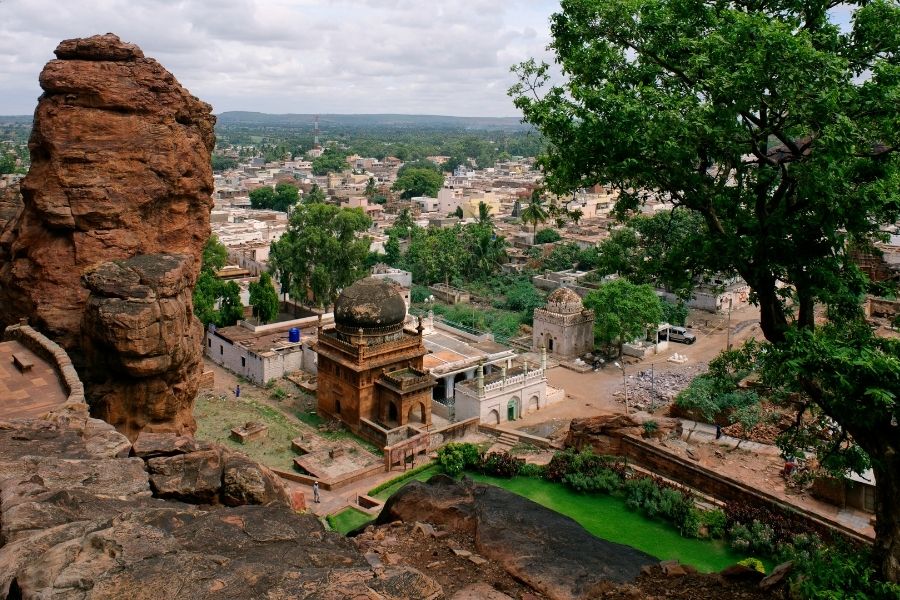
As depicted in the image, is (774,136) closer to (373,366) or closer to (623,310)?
(373,366)

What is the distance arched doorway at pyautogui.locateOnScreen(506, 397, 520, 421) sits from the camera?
104 feet

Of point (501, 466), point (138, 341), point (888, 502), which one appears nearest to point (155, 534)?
point (888, 502)

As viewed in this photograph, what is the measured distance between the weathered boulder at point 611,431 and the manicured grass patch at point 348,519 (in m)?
8.88

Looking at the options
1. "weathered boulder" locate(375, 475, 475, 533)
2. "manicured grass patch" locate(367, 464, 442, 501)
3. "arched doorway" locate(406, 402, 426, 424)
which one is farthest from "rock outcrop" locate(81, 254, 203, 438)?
"arched doorway" locate(406, 402, 426, 424)

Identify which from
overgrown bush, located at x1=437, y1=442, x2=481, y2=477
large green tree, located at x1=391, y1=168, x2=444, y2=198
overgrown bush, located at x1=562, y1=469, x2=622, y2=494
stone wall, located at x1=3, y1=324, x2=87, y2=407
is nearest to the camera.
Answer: stone wall, located at x1=3, y1=324, x2=87, y2=407

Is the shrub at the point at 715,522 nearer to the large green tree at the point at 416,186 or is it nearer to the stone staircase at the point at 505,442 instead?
the stone staircase at the point at 505,442

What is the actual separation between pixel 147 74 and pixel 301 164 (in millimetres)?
169936

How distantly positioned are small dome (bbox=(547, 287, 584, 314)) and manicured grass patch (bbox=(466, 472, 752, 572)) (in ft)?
60.8

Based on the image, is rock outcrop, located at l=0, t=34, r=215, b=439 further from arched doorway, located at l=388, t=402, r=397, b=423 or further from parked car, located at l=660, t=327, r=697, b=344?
parked car, located at l=660, t=327, r=697, b=344

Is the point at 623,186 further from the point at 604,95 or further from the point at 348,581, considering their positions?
the point at 348,581

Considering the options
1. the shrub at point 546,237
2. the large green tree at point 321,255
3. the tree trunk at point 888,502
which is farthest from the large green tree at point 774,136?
the shrub at point 546,237

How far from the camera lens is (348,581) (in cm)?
661

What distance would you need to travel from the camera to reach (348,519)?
22.0 metres

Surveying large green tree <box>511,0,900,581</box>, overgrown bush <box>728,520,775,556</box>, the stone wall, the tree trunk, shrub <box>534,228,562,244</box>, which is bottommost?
overgrown bush <box>728,520,775,556</box>
